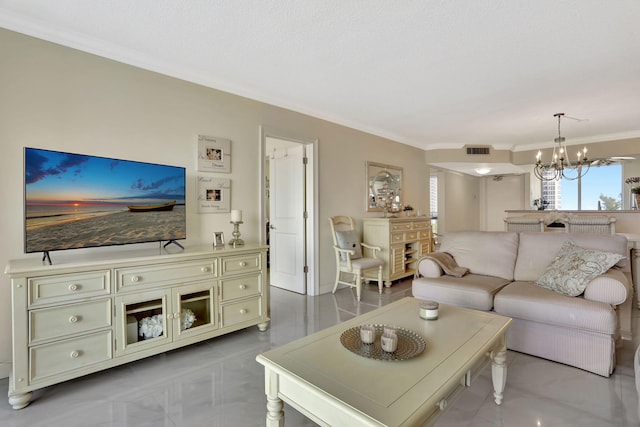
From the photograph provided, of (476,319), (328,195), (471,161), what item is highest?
(471,161)

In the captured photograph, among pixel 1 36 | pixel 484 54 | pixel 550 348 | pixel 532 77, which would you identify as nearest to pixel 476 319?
pixel 550 348

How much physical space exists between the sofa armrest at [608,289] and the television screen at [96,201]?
3.24 metres

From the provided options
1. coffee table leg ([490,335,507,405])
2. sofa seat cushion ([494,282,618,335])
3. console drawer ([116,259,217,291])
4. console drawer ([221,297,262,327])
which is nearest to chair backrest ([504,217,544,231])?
sofa seat cushion ([494,282,618,335])

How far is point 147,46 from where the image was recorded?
8.31ft

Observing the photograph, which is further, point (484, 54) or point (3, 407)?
point (484, 54)

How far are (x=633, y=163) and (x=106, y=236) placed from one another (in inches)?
371

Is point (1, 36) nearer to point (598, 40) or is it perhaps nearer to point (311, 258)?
point (311, 258)

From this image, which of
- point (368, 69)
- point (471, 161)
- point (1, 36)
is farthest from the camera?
point (471, 161)

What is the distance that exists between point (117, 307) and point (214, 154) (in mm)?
1611

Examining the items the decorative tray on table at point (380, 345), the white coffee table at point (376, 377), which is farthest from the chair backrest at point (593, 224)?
the decorative tray on table at point (380, 345)

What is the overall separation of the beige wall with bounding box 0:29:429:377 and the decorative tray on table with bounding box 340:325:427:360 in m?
1.96

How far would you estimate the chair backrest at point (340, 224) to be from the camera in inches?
172

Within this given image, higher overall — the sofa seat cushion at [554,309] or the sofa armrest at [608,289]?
the sofa armrest at [608,289]

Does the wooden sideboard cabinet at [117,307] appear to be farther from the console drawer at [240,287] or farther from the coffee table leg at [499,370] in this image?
the coffee table leg at [499,370]
